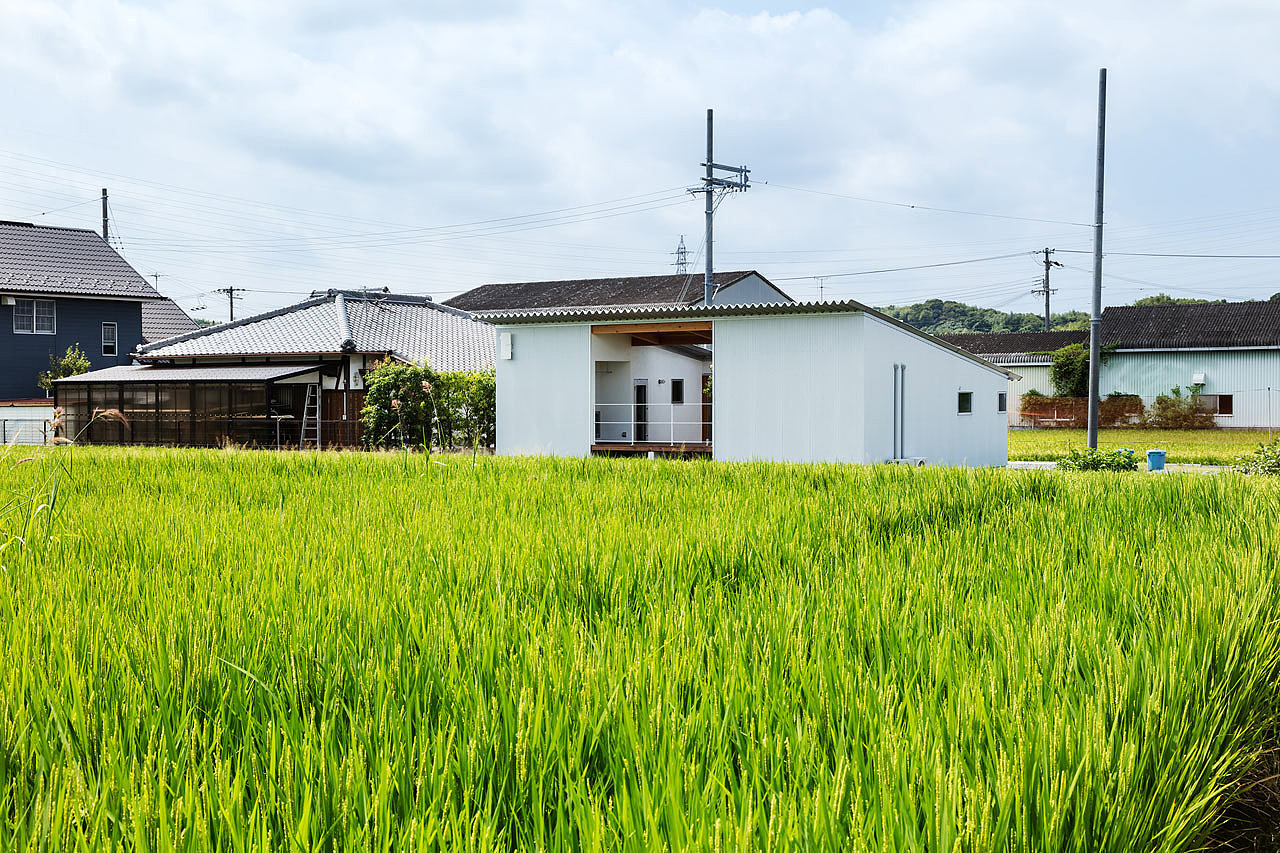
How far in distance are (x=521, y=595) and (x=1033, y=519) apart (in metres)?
3.85

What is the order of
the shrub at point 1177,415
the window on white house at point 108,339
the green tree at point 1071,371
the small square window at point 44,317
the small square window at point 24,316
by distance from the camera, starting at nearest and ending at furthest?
the small square window at point 24,316, the small square window at point 44,317, the window on white house at point 108,339, the shrub at point 1177,415, the green tree at point 1071,371

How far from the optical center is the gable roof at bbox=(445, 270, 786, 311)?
132 ft

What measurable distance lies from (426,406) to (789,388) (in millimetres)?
9942

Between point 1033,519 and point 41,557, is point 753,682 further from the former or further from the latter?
point 1033,519

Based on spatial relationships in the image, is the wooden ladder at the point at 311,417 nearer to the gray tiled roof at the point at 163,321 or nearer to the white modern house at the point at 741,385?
the white modern house at the point at 741,385

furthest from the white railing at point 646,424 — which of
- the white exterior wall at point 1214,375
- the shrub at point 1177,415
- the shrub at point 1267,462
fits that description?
the white exterior wall at point 1214,375

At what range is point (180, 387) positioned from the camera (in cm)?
2655

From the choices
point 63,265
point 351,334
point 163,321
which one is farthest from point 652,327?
point 163,321

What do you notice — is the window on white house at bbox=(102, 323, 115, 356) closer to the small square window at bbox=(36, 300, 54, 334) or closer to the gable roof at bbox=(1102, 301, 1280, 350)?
the small square window at bbox=(36, 300, 54, 334)

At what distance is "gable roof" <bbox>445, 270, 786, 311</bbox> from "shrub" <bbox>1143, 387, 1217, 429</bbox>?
19.2m

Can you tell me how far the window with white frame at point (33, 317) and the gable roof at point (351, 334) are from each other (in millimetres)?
8369

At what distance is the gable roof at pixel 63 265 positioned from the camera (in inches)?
1346

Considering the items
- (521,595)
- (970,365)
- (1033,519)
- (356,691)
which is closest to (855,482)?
(1033,519)

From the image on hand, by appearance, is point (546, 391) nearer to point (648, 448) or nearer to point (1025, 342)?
point (648, 448)
